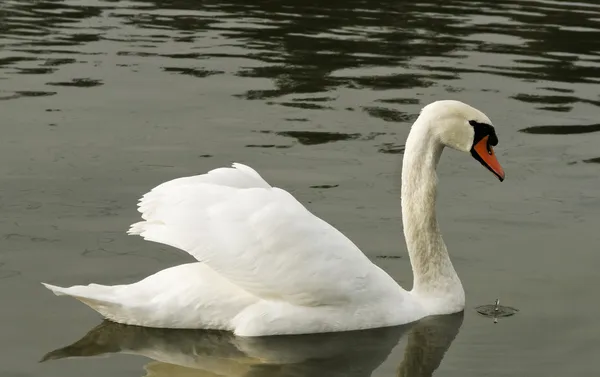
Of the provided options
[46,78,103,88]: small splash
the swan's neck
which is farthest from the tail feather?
[46,78,103,88]: small splash

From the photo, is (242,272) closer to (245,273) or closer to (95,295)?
(245,273)

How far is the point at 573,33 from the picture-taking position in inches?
A: 685

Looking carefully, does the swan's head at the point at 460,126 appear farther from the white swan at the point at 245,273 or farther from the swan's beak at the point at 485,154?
the white swan at the point at 245,273

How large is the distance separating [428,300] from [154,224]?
1820mm

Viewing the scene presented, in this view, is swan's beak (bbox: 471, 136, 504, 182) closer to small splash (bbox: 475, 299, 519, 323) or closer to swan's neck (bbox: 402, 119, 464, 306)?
swan's neck (bbox: 402, 119, 464, 306)

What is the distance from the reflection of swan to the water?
16 millimetres

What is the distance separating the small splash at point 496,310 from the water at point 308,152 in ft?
0.26

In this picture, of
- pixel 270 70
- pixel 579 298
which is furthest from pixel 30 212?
pixel 270 70

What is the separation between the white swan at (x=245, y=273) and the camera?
6.57 m

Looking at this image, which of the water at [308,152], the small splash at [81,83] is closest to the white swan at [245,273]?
the water at [308,152]

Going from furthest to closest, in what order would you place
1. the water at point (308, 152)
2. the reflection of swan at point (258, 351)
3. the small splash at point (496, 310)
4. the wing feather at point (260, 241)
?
the small splash at point (496, 310)
the water at point (308, 152)
the wing feather at point (260, 241)
the reflection of swan at point (258, 351)

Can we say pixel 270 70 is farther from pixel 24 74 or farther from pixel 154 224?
pixel 154 224

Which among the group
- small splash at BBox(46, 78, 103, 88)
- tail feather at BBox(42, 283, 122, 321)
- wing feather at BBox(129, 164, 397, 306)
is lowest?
small splash at BBox(46, 78, 103, 88)

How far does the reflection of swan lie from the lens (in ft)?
21.1
